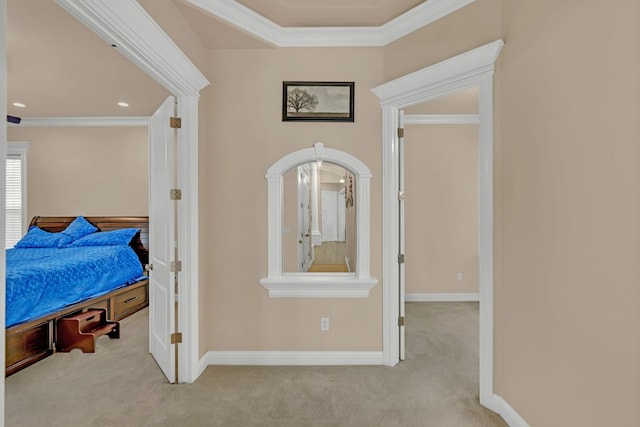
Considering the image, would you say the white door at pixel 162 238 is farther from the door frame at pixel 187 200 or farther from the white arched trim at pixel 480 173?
the white arched trim at pixel 480 173

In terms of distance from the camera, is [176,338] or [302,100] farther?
[302,100]

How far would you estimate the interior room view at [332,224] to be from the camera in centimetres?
138

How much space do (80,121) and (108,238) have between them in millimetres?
2109

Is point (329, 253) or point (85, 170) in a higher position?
point (85, 170)

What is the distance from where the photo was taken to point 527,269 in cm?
174

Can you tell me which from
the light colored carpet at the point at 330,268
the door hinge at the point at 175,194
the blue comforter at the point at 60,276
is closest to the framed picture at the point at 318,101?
the door hinge at the point at 175,194

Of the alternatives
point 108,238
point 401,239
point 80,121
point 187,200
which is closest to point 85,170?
point 80,121

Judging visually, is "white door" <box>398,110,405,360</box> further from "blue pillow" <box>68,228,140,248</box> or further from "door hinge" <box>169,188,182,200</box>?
"blue pillow" <box>68,228,140,248</box>

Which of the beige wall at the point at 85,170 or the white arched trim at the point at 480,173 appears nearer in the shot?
the white arched trim at the point at 480,173

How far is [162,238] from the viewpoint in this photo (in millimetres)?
2434

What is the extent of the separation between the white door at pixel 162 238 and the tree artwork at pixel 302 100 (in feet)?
3.18

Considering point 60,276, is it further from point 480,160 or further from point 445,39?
point 445,39

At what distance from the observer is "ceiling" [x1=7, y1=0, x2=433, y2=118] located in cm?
204

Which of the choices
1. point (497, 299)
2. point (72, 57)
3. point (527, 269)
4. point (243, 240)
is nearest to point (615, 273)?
point (527, 269)
